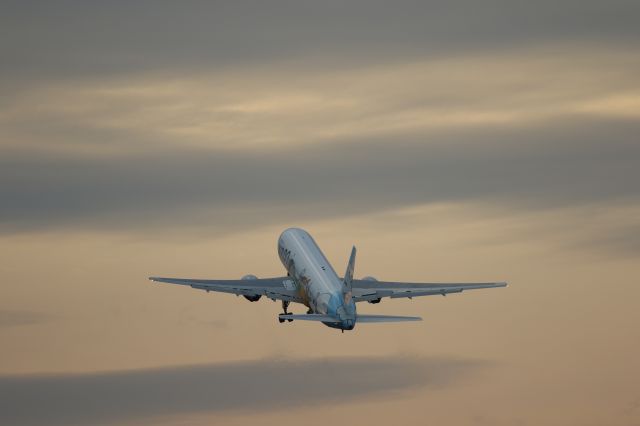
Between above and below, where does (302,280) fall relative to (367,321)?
above

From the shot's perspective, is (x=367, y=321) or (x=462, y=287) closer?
(x=367, y=321)

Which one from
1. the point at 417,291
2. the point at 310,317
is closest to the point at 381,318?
the point at 310,317

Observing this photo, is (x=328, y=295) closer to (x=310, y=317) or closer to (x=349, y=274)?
Answer: (x=349, y=274)

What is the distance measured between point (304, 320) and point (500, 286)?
26999 millimetres

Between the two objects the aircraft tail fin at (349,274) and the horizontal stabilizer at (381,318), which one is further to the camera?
the aircraft tail fin at (349,274)

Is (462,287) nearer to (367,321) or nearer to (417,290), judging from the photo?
(417,290)

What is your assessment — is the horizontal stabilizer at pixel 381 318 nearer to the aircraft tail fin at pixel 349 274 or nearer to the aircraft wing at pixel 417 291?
the aircraft tail fin at pixel 349 274

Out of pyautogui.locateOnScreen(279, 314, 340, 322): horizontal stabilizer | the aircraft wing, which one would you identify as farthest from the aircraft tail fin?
the aircraft wing

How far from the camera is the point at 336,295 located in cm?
18562

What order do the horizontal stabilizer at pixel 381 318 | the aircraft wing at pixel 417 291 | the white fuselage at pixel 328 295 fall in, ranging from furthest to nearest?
the aircraft wing at pixel 417 291
the white fuselage at pixel 328 295
the horizontal stabilizer at pixel 381 318

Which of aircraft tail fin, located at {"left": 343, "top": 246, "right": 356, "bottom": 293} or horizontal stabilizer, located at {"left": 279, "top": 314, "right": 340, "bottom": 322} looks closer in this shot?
horizontal stabilizer, located at {"left": 279, "top": 314, "right": 340, "bottom": 322}

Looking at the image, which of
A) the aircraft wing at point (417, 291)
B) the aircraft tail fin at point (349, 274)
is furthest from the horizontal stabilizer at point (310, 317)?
the aircraft wing at point (417, 291)

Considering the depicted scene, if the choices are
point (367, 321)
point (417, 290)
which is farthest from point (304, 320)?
point (417, 290)

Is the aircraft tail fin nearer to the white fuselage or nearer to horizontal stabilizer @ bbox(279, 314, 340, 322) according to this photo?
the white fuselage
